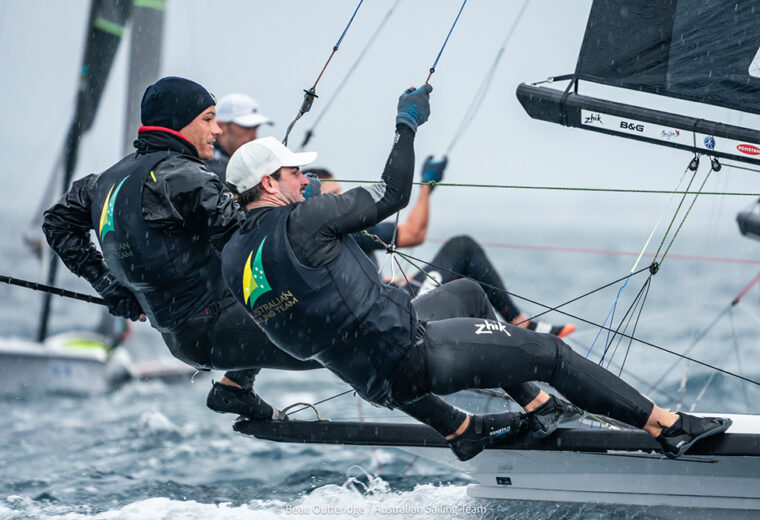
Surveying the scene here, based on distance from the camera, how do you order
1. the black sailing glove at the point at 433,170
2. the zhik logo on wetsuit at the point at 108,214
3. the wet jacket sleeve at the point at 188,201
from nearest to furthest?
the wet jacket sleeve at the point at 188,201
the zhik logo on wetsuit at the point at 108,214
the black sailing glove at the point at 433,170

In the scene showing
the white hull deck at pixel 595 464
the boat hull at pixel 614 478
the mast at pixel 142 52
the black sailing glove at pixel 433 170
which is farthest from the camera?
the mast at pixel 142 52

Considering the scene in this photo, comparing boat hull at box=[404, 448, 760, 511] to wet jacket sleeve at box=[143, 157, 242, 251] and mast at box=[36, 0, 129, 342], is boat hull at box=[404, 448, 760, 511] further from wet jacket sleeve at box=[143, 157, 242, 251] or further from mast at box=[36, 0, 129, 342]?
mast at box=[36, 0, 129, 342]

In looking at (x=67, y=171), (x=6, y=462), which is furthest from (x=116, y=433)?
(x=67, y=171)

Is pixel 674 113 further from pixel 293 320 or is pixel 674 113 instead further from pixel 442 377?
pixel 293 320

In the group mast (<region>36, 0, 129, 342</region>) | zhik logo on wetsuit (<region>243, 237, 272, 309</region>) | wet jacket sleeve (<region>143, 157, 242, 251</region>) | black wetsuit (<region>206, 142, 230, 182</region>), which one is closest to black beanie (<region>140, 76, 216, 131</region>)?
wet jacket sleeve (<region>143, 157, 242, 251</region>)

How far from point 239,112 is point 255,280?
2.14 m

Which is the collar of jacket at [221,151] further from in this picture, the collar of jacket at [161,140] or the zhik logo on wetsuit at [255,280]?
the zhik logo on wetsuit at [255,280]

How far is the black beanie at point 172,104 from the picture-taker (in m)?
2.88

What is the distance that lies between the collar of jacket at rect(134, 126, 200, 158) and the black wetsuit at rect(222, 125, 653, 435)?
49cm

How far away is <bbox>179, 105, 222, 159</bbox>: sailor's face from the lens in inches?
115

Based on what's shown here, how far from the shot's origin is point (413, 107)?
2650mm

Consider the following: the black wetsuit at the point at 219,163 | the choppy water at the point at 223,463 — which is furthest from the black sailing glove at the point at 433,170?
the choppy water at the point at 223,463

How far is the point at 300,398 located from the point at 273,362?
5912mm

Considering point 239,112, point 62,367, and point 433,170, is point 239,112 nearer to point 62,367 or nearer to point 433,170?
point 433,170
